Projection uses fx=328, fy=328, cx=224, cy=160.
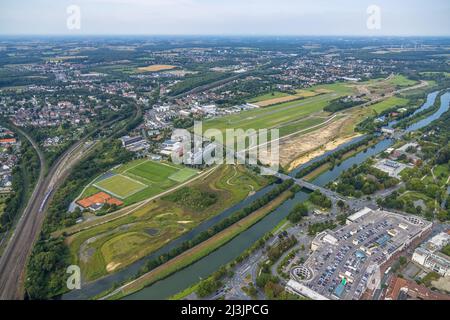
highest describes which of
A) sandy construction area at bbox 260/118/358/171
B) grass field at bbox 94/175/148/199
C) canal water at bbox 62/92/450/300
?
sandy construction area at bbox 260/118/358/171

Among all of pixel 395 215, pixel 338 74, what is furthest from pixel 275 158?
pixel 338 74

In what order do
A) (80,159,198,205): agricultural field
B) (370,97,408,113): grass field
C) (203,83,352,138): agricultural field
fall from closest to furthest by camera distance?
(80,159,198,205): agricultural field → (203,83,352,138): agricultural field → (370,97,408,113): grass field

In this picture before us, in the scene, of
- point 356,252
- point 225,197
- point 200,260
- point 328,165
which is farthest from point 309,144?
point 200,260

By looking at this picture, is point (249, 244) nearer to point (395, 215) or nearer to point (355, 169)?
point (395, 215)

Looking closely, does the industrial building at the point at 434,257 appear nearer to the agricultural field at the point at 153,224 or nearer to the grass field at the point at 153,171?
the agricultural field at the point at 153,224

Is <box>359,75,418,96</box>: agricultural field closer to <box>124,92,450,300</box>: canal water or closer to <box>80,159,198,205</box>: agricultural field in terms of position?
<box>124,92,450,300</box>: canal water

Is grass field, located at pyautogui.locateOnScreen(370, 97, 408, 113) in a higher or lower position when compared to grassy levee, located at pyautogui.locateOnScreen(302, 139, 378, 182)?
higher

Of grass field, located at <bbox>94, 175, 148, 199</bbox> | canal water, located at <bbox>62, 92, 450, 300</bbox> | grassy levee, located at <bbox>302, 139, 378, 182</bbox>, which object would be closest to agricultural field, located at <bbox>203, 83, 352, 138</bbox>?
grassy levee, located at <bbox>302, 139, 378, 182</bbox>

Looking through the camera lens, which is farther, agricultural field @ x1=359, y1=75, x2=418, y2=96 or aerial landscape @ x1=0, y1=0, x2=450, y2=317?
agricultural field @ x1=359, y1=75, x2=418, y2=96

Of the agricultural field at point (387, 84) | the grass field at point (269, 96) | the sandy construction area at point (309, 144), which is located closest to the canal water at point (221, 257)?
the sandy construction area at point (309, 144)
